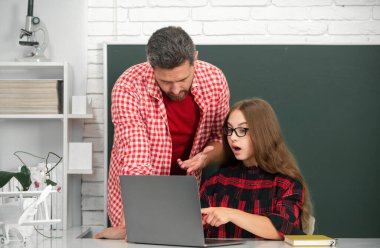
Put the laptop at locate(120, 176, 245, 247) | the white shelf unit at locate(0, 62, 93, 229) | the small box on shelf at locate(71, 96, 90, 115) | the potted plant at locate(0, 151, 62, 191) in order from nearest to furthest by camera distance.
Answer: the laptop at locate(120, 176, 245, 247) → the potted plant at locate(0, 151, 62, 191) → the small box on shelf at locate(71, 96, 90, 115) → the white shelf unit at locate(0, 62, 93, 229)

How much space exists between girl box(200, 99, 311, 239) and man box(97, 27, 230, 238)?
0.11 m

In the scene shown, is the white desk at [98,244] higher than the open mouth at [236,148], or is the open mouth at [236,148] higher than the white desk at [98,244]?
the open mouth at [236,148]

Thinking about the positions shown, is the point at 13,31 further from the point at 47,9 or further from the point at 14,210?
the point at 14,210

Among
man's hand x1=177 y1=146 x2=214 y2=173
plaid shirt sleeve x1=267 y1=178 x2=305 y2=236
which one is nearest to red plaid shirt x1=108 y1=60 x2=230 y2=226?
man's hand x1=177 y1=146 x2=214 y2=173

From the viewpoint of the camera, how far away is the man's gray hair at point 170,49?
1.96 metres

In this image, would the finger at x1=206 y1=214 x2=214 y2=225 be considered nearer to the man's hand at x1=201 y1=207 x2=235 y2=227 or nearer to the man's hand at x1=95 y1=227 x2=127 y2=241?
the man's hand at x1=201 y1=207 x2=235 y2=227

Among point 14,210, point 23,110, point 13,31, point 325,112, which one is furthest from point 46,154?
point 325,112

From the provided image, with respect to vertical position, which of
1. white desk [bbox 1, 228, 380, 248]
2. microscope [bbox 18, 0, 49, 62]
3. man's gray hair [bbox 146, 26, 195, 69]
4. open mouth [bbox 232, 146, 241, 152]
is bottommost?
white desk [bbox 1, 228, 380, 248]

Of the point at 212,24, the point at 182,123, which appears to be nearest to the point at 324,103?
the point at 212,24

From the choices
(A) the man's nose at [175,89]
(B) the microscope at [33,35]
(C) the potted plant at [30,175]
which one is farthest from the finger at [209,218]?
(B) the microscope at [33,35]

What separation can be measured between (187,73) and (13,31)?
1.30m

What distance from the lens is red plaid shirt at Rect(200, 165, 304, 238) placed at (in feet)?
6.25

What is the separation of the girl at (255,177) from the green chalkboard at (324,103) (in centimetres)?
75

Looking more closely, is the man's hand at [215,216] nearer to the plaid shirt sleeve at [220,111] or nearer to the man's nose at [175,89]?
the man's nose at [175,89]
